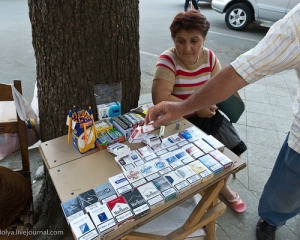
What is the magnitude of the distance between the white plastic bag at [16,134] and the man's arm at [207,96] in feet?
2.15

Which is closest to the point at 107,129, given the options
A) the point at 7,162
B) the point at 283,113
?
the point at 7,162

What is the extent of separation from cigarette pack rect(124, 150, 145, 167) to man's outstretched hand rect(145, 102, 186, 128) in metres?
0.18

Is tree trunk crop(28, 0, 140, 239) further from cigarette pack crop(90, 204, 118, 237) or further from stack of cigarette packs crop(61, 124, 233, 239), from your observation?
cigarette pack crop(90, 204, 118, 237)

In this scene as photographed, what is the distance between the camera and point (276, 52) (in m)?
1.00

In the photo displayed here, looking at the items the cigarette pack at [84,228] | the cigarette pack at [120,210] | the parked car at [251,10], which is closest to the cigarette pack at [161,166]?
the cigarette pack at [120,210]

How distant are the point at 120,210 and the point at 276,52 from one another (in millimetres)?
832

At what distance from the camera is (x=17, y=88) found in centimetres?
135

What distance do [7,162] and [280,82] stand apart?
408 centimetres

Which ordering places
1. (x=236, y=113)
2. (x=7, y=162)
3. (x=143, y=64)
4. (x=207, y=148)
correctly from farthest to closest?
(x=143, y=64) → (x=7, y=162) → (x=236, y=113) → (x=207, y=148)

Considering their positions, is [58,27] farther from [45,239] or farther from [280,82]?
[280,82]

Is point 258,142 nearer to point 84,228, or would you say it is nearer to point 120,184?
point 120,184

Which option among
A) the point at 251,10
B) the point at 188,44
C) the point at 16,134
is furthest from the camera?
the point at 251,10

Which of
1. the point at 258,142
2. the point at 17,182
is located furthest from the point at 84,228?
the point at 258,142

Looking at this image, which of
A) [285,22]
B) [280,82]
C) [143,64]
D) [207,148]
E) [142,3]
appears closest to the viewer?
[285,22]
